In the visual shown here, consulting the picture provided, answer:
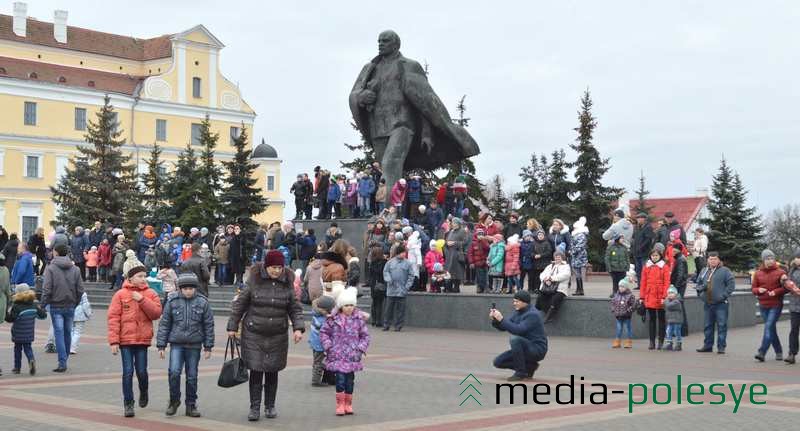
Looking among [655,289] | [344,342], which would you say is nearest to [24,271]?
[344,342]

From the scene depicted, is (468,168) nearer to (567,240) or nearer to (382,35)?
(382,35)

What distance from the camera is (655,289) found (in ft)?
62.2

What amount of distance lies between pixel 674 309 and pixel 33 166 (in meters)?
68.4

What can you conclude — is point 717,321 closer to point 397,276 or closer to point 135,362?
point 397,276

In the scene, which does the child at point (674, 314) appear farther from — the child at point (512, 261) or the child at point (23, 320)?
the child at point (23, 320)

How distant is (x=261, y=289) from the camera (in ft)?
35.2

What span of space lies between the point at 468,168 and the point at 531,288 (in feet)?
87.5

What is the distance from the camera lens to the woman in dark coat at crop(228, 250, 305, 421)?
10.6 m

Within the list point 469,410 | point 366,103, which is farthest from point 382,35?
point 469,410

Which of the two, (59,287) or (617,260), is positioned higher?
(617,260)

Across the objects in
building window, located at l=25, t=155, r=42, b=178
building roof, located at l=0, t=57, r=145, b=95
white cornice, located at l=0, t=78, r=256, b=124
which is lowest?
building window, located at l=25, t=155, r=42, b=178

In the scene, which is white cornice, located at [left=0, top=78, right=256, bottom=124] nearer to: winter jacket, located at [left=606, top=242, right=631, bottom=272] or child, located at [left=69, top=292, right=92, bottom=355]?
child, located at [left=69, top=292, right=92, bottom=355]

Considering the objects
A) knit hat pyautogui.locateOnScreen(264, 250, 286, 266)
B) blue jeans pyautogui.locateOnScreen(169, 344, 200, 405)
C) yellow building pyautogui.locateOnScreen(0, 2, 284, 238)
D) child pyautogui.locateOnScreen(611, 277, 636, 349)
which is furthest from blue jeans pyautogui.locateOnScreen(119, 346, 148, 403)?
yellow building pyautogui.locateOnScreen(0, 2, 284, 238)

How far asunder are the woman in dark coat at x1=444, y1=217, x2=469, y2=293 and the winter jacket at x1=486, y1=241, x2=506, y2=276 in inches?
46.1
